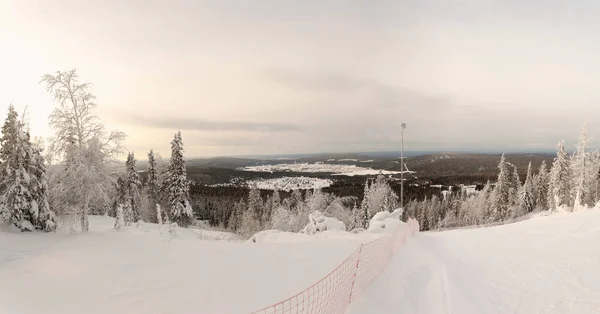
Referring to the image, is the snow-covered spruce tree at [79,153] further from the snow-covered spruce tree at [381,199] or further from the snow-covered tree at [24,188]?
the snow-covered spruce tree at [381,199]

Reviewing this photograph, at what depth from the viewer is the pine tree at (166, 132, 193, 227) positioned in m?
37.5

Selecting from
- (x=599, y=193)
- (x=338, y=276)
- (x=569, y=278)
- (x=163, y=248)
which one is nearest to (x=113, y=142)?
(x=163, y=248)

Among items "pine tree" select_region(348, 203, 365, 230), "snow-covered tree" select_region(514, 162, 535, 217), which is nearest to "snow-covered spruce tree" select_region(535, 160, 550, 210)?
"snow-covered tree" select_region(514, 162, 535, 217)

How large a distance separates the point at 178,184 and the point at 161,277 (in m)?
30.6

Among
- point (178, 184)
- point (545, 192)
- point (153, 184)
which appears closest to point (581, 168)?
point (545, 192)

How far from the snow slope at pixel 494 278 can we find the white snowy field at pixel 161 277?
7.10ft

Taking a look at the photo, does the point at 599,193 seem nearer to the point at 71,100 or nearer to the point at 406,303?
the point at 406,303

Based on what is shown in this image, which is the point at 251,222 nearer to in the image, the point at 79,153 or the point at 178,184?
the point at 178,184

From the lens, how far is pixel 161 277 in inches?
365

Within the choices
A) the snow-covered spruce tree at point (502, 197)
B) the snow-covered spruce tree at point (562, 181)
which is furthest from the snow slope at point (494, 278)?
the snow-covered spruce tree at point (502, 197)

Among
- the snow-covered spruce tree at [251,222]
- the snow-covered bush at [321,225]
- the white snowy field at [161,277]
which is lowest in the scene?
the snow-covered spruce tree at [251,222]

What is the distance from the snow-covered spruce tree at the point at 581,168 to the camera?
137 ft

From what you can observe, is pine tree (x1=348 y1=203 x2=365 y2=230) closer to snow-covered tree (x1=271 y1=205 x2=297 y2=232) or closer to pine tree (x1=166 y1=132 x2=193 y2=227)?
snow-covered tree (x1=271 y1=205 x2=297 y2=232)

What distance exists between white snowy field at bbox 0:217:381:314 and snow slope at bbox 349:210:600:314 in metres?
2.16
